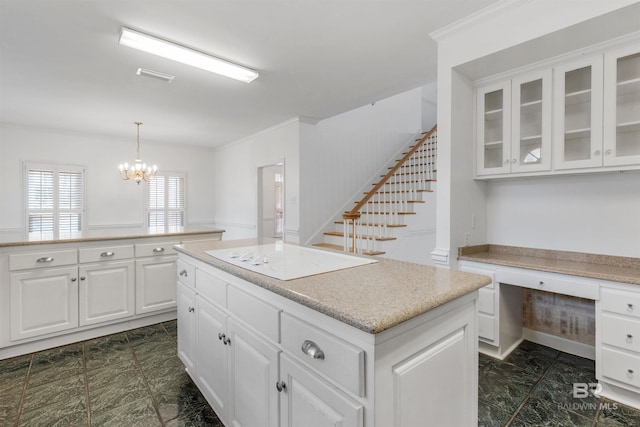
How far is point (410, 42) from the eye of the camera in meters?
2.59

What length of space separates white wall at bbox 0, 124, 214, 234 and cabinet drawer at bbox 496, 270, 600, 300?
5.91 m

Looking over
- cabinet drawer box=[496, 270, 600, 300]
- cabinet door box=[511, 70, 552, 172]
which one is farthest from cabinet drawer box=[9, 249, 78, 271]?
cabinet door box=[511, 70, 552, 172]

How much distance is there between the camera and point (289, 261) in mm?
1700

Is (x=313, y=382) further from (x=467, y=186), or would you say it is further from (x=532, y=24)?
(x=532, y=24)

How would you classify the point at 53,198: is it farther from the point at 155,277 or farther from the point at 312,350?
the point at 312,350

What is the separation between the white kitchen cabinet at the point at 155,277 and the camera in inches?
120

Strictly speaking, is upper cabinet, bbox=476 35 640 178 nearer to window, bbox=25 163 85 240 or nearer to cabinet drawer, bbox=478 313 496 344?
cabinet drawer, bbox=478 313 496 344

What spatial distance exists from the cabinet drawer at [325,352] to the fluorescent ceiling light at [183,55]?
2484mm

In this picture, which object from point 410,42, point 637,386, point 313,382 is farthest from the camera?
point 410,42

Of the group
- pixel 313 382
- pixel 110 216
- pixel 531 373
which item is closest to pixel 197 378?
pixel 313 382

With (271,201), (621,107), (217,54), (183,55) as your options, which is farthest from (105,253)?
(271,201)

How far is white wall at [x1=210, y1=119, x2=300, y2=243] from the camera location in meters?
4.95

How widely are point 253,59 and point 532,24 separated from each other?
2214 mm

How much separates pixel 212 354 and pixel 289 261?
0.70 m
